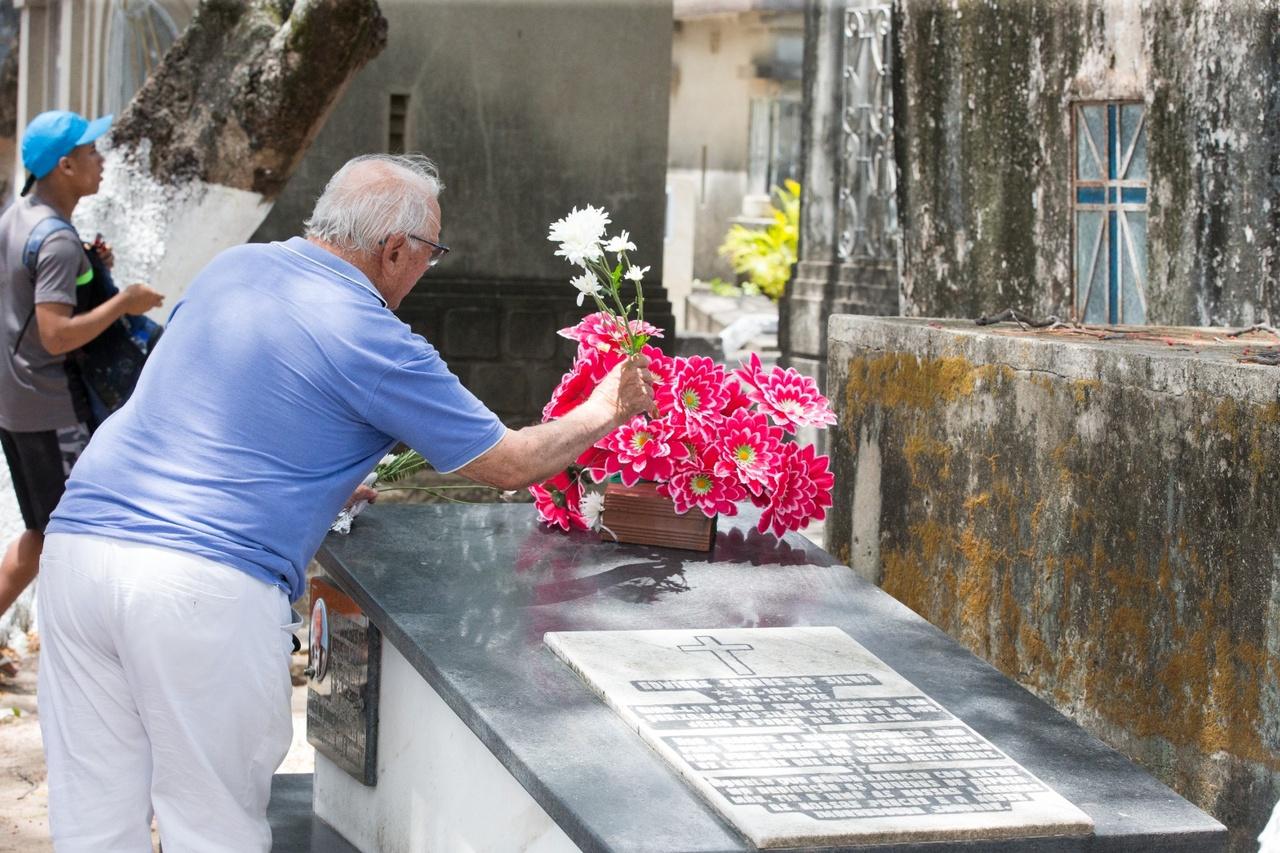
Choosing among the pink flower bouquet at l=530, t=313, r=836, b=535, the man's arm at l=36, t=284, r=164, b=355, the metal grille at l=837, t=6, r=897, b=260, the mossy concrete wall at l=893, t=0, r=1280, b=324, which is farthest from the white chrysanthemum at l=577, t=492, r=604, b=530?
the metal grille at l=837, t=6, r=897, b=260

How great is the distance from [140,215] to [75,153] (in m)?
1.49

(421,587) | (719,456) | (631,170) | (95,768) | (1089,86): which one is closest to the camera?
(95,768)

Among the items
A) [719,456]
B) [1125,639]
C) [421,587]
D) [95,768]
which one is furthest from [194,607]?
[1125,639]

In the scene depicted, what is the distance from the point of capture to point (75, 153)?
16.5ft

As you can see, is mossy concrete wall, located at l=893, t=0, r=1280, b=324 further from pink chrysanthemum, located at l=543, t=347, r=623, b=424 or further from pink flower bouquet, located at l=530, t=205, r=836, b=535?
pink chrysanthemum, located at l=543, t=347, r=623, b=424

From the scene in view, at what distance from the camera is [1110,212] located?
569 centimetres

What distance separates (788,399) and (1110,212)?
2408 mm

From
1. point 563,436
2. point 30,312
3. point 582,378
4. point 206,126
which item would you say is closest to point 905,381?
point 582,378

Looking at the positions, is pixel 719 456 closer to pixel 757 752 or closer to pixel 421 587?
pixel 421 587

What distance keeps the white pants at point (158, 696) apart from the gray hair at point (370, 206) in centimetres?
64

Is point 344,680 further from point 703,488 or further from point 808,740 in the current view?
point 808,740

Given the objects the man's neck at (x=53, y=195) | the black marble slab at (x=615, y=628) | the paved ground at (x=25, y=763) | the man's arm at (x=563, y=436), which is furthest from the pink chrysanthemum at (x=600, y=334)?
the man's neck at (x=53, y=195)

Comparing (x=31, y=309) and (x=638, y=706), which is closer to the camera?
(x=638, y=706)

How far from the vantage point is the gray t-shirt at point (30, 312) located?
4.84 meters
